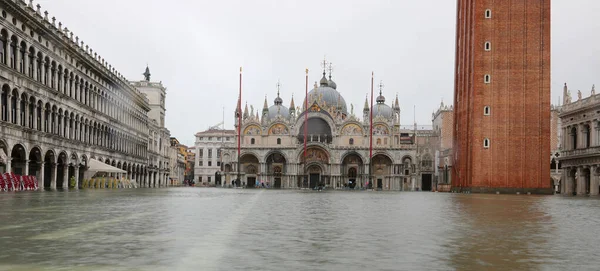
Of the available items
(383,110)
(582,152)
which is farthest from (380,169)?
(582,152)

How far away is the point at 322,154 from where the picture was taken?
9531 cm

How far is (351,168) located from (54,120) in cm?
6023

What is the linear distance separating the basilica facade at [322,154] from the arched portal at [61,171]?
47.0 metres

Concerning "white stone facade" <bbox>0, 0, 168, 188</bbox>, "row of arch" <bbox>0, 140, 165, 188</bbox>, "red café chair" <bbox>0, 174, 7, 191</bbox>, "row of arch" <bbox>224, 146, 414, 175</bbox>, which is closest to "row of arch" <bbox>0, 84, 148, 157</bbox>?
"white stone facade" <bbox>0, 0, 168, 188</bbox>

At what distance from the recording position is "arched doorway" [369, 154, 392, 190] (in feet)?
311

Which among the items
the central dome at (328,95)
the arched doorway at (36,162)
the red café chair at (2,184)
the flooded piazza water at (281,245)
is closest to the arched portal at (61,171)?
the arched doorway at (36,162)

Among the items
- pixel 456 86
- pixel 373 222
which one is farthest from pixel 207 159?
pixel 373 222

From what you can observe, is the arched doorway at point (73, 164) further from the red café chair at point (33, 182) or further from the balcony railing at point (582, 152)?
the balcony railing at point (582, 152)

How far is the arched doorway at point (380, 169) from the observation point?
9469cm

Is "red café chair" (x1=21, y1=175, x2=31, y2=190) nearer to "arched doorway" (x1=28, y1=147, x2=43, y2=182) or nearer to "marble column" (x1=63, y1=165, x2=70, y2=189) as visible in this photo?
"arched doorway" (x1=28, y1=147, x2=43, y2=182)

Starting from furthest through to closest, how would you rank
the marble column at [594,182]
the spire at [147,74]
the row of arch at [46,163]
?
the spire at [147,74] < the marble column at [594,182] < the row of arch at [46,163]

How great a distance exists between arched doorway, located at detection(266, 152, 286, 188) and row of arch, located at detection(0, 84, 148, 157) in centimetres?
3674

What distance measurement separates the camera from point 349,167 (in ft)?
315

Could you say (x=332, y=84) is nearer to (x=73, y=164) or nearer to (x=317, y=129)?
(x=317, y=129)
